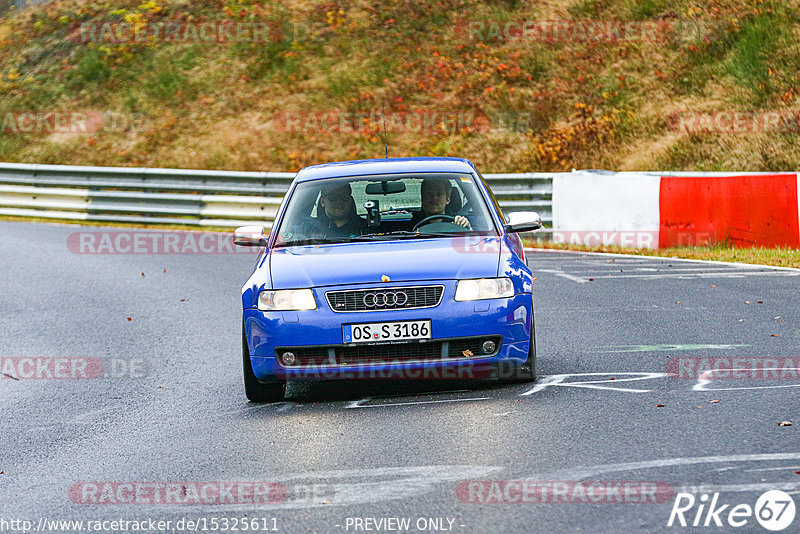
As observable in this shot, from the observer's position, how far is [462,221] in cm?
855

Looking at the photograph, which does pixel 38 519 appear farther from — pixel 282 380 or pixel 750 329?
pixel 750 329

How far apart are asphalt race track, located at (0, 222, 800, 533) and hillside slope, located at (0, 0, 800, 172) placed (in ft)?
53.8

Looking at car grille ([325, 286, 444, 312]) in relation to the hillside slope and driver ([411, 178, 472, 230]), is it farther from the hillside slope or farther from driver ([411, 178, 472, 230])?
the hillside slope

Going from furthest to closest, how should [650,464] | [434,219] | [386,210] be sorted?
[386,210] < [434,219] < [650,464]

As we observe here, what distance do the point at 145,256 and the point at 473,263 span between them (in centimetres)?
1265

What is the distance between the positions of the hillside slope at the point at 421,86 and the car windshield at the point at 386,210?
1780cm

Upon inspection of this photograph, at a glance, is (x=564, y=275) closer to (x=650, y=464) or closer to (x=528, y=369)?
(x=528, y=369)

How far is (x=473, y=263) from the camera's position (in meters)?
7.59

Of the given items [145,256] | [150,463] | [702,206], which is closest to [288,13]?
[145,256]

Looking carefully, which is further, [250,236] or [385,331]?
[250,236]

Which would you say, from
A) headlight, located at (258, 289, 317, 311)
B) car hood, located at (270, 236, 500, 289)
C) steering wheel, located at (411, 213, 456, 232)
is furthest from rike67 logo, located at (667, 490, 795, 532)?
steering wheel, located at (411, 213, 456, 232)

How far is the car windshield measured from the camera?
27.7 ft

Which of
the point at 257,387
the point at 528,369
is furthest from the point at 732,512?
the point at 257,387

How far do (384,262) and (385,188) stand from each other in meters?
1.32
